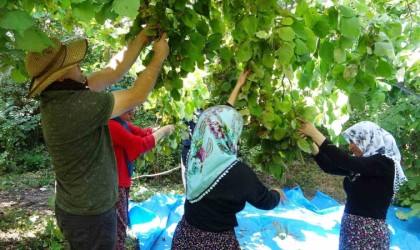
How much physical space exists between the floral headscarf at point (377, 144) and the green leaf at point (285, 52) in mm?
1428

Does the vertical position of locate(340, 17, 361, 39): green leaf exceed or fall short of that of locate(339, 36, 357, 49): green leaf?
it exceeds it

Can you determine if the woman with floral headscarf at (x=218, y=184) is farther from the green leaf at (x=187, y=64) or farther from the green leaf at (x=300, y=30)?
the green leaf at (x=300, y=30)

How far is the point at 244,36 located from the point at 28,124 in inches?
284

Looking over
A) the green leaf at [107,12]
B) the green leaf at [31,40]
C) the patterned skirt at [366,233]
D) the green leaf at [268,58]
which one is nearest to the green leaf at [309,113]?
the green leaf at [268,58]

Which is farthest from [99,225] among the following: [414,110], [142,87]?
[414,110]

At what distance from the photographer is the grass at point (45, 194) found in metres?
3.81

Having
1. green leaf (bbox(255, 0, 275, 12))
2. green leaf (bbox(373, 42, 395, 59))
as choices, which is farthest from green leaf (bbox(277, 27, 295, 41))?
green leaf (bbox(373, 42, 395, 59))

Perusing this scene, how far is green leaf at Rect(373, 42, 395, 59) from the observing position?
137 cm

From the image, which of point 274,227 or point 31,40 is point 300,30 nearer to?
point 31,40

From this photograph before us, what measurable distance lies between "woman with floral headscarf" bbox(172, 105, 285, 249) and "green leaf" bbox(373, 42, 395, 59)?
856 millimetres

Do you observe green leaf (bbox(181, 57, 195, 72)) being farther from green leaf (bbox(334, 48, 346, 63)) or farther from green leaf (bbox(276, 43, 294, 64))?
green leaf (bbox(334, 48, 346, 63))

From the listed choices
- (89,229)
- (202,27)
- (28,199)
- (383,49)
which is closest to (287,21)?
(383,49)

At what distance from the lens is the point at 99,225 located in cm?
199

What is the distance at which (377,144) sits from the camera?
8.87 feet
